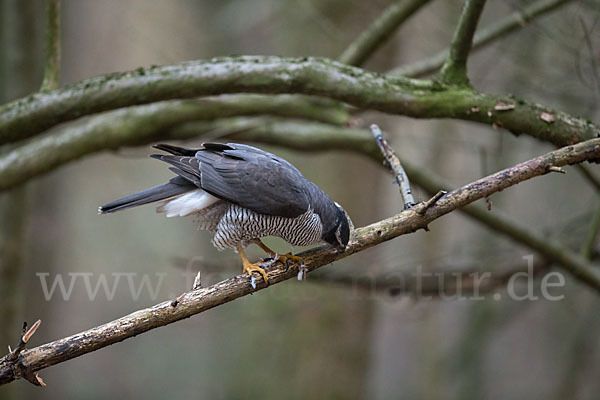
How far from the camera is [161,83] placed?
2934mm

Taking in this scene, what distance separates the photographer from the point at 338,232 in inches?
101

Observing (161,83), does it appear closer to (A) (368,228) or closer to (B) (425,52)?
(A) (368,228)

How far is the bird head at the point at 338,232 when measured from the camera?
2541 millimetres

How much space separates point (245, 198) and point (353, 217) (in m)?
3.47

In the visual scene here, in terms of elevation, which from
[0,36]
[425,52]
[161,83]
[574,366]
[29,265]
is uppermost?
[425,52]

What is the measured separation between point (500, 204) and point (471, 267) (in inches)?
70.8

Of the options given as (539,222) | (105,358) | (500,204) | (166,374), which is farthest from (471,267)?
(105,358)

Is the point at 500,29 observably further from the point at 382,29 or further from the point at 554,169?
the point at 554,169

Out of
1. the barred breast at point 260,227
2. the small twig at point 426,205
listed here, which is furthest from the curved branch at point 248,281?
the barred breast at point 260,227

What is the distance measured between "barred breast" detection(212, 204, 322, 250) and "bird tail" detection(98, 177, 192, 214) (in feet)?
0.93

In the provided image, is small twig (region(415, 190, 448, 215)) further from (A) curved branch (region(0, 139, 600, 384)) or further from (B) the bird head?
(B) the bird head

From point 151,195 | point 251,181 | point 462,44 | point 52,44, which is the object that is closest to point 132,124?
point 52,44

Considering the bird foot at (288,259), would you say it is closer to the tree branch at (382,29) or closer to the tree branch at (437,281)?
the tree branch at (437,281)

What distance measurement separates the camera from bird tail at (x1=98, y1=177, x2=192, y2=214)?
2.64 metres
